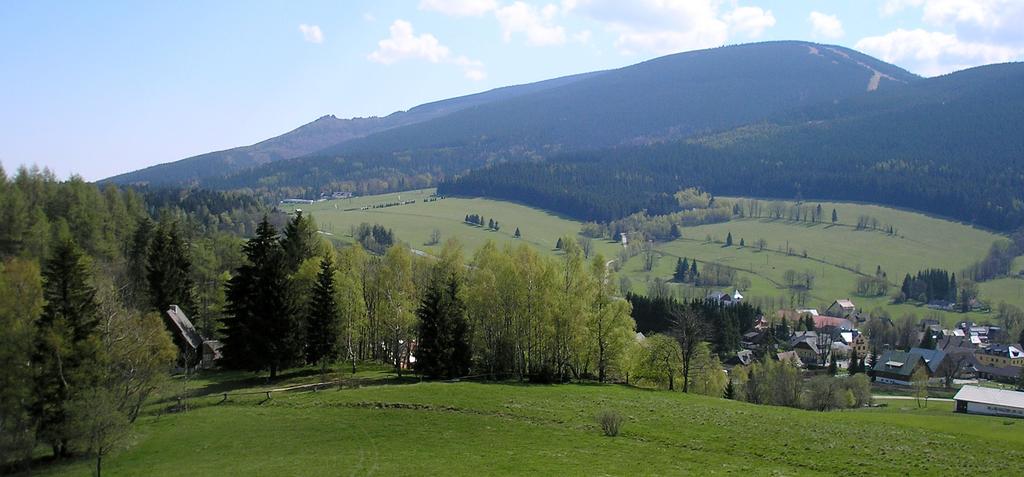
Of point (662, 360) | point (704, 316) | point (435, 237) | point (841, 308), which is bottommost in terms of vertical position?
point (841, 308)

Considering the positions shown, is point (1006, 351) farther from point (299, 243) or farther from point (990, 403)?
point (299, 243)

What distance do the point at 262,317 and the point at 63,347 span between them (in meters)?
14.8

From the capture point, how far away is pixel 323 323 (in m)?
50.0

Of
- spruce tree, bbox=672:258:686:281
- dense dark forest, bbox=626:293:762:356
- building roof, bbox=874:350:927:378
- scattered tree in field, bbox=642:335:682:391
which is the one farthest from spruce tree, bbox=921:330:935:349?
scattered tree in field, bbox=642:335:682:391

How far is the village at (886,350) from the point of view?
335 ft

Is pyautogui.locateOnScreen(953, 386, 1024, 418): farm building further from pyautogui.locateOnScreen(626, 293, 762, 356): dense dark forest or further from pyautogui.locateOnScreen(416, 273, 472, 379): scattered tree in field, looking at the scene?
pyautogui.locateOnScreen(416, 273, 472, 379): scattered tree in field

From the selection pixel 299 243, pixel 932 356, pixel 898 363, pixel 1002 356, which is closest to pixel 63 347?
pixel 299 243

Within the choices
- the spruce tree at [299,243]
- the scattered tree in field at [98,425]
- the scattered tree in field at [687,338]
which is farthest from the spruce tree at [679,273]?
the scattered tree in field at [98,425]

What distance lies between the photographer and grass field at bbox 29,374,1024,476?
29500 mm

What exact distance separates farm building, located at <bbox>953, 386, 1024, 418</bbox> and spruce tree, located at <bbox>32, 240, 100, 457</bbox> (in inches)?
2657

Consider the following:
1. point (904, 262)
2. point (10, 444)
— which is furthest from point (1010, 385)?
point (10, 444)

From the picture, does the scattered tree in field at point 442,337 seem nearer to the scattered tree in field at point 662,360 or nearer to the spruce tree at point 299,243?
the spruce tree at point 299,243

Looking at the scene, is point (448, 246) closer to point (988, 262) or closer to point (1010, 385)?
point (1010, 385)

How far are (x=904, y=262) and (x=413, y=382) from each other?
511 ft
